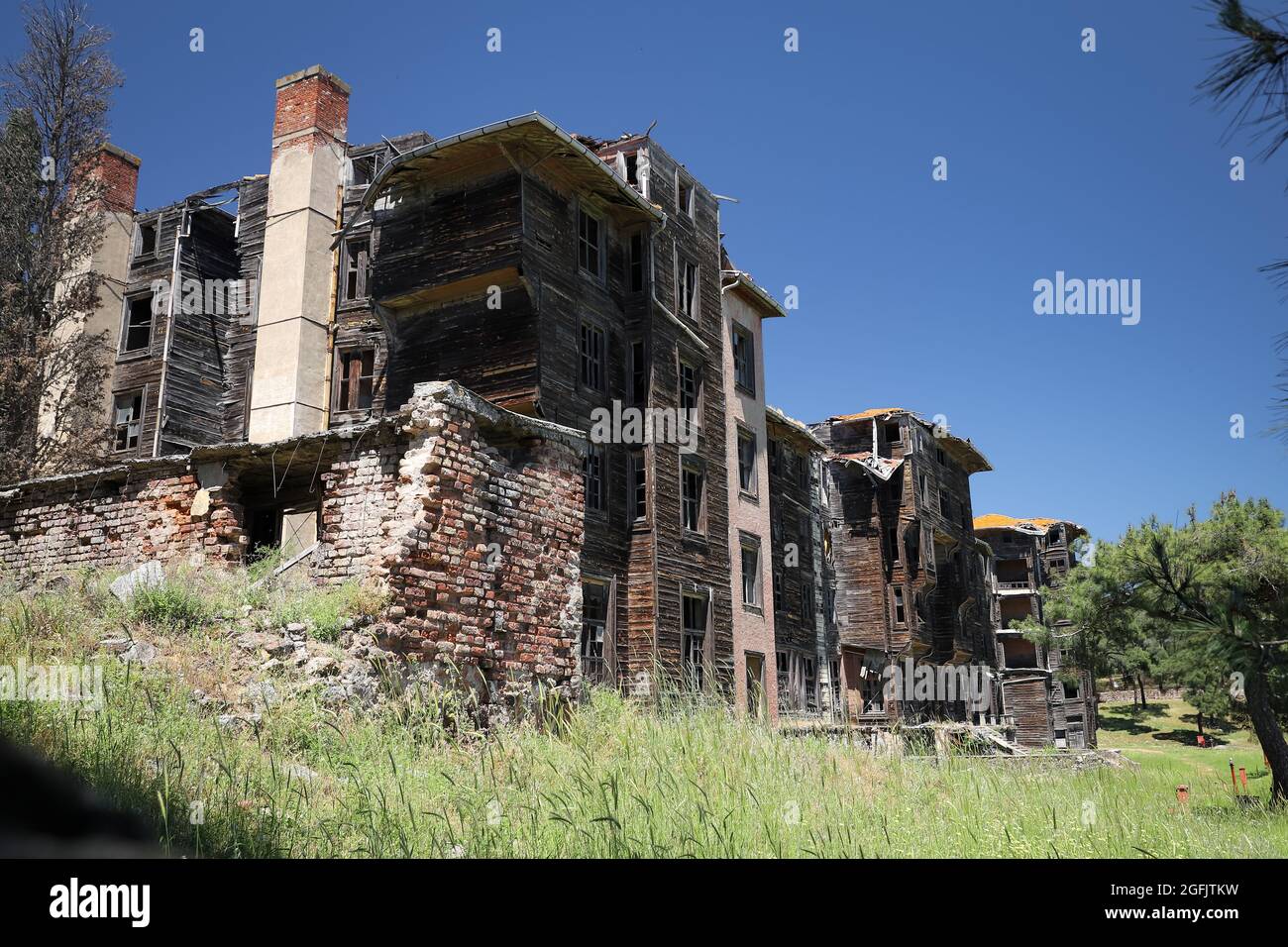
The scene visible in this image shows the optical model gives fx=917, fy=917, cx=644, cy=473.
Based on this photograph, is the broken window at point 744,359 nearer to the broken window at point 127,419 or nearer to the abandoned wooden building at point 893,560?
the abandoned wooden building at point 893,560

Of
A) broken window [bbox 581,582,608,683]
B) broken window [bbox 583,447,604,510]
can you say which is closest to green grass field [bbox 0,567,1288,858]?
broken window [bbox 581,582,608,683]

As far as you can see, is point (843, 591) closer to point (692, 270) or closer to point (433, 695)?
point (692, 270)

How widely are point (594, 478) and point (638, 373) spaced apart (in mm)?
3652

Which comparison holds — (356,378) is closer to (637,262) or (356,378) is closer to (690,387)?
(637,262)

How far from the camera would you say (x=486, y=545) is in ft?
42.4

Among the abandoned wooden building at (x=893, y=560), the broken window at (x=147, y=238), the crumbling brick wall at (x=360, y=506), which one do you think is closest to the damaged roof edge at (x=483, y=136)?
the crumbling brick wall at (x=360, y=506)

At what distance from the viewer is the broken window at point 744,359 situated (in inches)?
1198

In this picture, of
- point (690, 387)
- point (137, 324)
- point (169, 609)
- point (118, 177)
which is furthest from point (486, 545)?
point (118, 177)

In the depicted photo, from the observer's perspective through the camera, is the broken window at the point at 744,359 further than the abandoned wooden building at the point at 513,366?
Yes

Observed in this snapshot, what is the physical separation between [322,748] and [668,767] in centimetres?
357

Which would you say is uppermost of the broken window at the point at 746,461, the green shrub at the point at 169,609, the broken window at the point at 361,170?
the broken window at the point at 361,170

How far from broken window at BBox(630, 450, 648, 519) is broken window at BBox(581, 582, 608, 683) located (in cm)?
233

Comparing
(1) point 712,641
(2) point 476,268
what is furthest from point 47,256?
(1) point 712,641

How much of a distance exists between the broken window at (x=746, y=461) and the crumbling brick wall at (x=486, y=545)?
15723 mm
